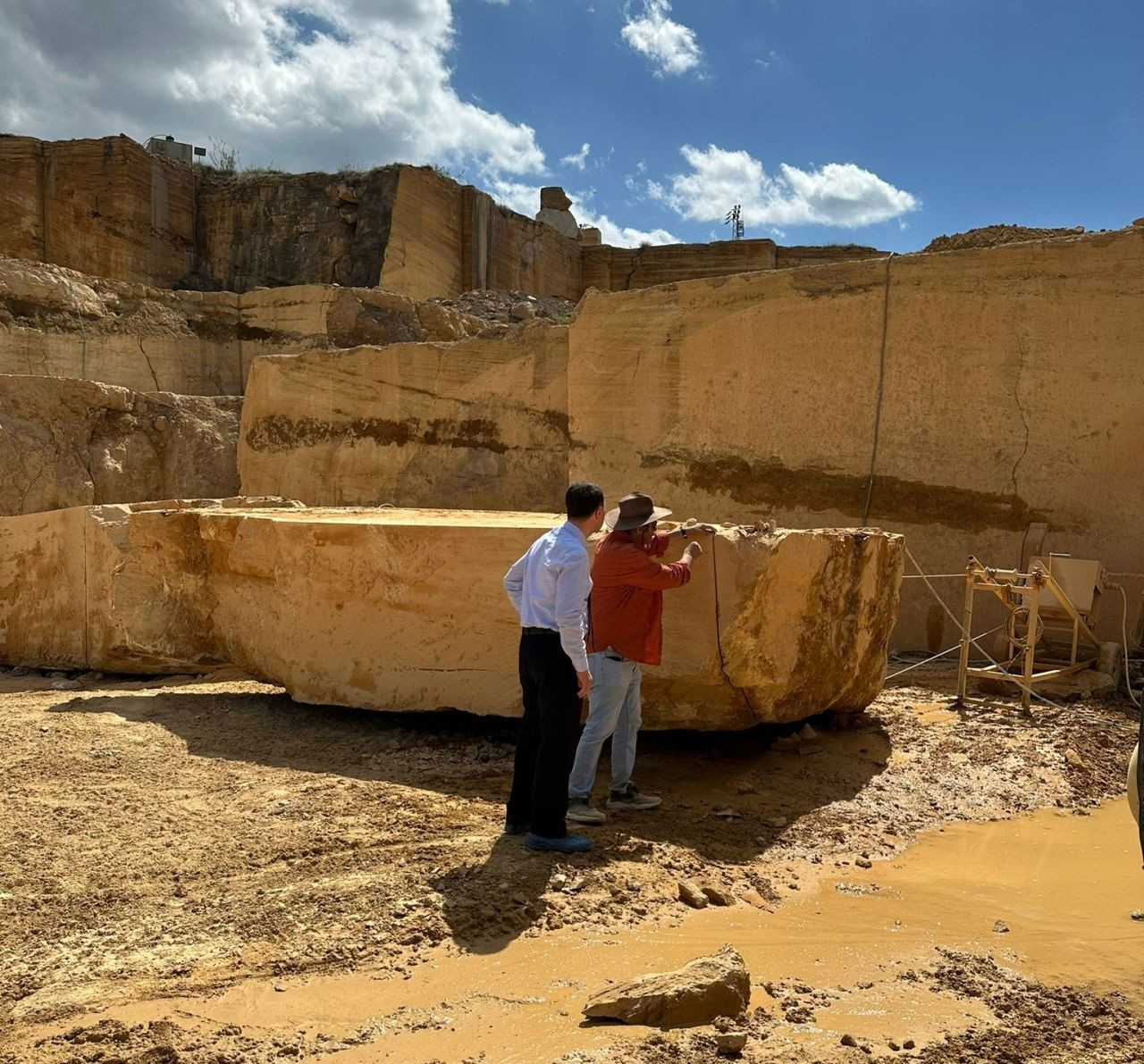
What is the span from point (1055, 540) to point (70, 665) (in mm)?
5819

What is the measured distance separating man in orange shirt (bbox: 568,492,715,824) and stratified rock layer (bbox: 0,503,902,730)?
0.47 metres

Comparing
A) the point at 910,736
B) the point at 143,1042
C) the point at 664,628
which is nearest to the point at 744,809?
the point at 664,628

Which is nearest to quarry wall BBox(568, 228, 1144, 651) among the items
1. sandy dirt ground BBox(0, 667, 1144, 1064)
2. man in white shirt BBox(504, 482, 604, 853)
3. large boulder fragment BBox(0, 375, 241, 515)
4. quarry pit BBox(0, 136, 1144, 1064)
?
quarry pit BBox(0, 136, 1144, 1064)

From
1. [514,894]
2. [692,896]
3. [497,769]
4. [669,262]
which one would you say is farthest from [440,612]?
[669,262]

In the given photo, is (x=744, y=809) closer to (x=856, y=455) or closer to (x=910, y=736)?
(x=910, y=736)

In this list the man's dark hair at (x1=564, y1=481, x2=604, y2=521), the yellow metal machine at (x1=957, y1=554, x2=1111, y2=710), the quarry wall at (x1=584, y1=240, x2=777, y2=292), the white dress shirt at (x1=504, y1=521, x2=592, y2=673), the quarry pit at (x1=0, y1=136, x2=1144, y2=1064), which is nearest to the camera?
the quarry pit at (x1=0, y1=136, x2=1144, y2=1064)

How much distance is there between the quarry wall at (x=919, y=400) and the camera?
18.8ft

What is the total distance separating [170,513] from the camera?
499 centimetres

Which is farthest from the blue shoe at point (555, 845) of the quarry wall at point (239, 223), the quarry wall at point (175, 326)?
the quarry wall at point (239, 223)

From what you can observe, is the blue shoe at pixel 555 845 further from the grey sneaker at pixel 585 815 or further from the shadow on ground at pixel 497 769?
the grey sneaker at pixel 585 815

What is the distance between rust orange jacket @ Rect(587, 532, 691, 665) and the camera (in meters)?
3.40

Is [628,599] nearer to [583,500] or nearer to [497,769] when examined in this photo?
[583,500]

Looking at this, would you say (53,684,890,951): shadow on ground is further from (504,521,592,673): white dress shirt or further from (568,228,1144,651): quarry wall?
(568,228,1144,651): quarry wall

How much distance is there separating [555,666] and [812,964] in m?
1.11
